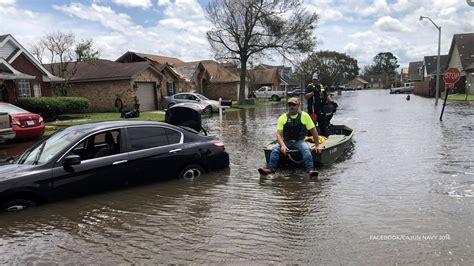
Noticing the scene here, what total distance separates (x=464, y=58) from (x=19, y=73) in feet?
146

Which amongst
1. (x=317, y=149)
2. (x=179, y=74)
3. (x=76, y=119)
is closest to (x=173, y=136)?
(x=317, y=149)

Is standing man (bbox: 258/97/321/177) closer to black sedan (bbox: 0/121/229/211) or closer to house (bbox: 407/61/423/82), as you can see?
black sedan (bbox: 0/121/229/211)

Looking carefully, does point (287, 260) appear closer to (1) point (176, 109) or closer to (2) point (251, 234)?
(2) point (251, 234)

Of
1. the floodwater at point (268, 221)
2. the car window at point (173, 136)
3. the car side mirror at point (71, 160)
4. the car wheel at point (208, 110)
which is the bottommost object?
the floodwater at point (268, 221)

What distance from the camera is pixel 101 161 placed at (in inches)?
259

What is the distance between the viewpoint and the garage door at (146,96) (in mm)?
31219

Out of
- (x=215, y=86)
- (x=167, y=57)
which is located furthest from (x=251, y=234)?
(x=167, y=57)

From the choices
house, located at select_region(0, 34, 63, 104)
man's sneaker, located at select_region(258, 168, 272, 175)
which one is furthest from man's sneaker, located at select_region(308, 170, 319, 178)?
house, located at select_region(0, 34, 63, 104)

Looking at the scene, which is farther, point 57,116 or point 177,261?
point 57,116

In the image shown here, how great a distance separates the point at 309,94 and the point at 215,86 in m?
36.3

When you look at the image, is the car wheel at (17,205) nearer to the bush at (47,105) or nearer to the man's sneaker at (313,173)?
the man's sneaker at (313,173)

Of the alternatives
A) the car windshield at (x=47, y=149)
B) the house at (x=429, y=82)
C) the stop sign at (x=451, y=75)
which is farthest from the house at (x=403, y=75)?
the car windshield at (x=47, y=149)

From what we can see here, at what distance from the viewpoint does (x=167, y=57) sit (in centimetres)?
5828

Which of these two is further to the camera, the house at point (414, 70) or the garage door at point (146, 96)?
the house at point (414, 70)
